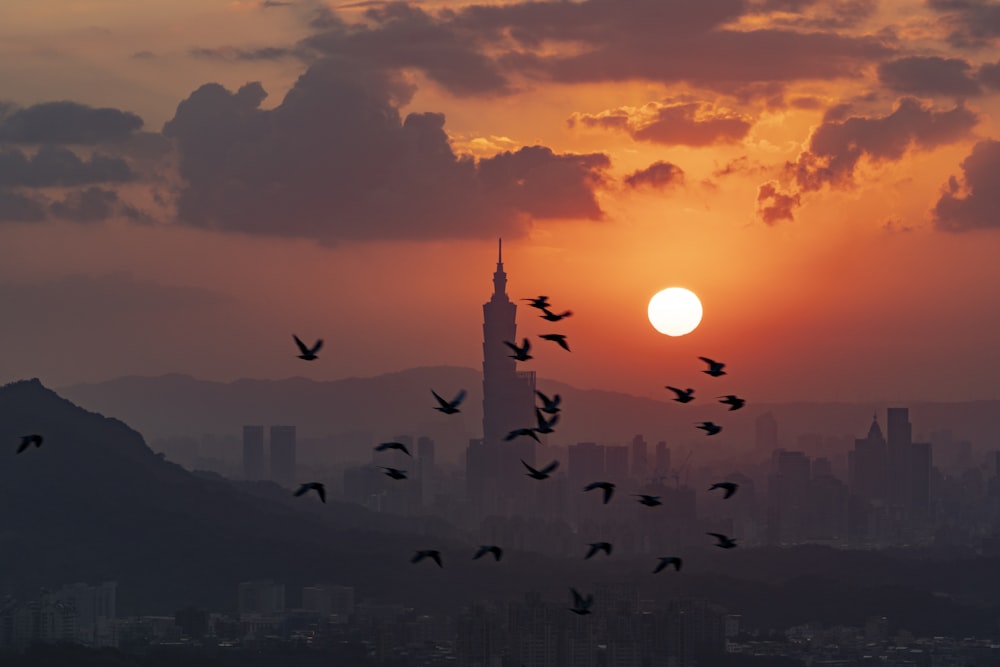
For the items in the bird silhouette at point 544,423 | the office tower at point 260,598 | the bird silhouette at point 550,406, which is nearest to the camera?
the bird silhouette at point 544,423

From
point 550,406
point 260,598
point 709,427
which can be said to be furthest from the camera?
point 260,598

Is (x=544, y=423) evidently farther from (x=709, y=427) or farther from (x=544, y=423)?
(x=709, y=427)

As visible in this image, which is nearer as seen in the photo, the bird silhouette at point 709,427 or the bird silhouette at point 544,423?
the bird silhouette at point 544,423

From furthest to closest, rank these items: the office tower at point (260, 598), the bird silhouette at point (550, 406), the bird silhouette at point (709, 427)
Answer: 1. the office tower at point (260, 598)
2. the bird silhouette at point (709, 427)
3. the bird silhouette at point (550, 406)

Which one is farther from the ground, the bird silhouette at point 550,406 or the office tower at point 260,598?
the bird silhouette at point 550,406

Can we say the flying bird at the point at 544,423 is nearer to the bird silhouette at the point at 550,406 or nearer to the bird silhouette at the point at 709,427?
the bird silhouette at the point at 550,406

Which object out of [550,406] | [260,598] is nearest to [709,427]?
[550,406]

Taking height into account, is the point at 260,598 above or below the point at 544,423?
below

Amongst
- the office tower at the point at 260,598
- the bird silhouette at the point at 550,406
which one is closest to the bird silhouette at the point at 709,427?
the bird silhouette at the point at 550,406

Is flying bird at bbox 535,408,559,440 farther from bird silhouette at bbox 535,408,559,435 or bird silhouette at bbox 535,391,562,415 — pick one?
bird silhouette at bbox 535,391,562,415

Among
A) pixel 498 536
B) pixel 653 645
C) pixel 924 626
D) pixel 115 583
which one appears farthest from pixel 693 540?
pixel 653 645
